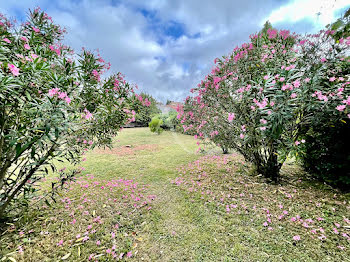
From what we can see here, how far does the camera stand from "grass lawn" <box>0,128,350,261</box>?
153 centimetres

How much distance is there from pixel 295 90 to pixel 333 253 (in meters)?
A: 1.83

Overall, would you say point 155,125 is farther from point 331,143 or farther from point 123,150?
point 331,143

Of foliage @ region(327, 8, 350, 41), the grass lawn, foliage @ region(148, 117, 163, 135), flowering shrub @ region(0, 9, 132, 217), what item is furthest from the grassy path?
foliage @ region(148, 117, 163, 135)

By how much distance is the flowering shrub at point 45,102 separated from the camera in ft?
3.74

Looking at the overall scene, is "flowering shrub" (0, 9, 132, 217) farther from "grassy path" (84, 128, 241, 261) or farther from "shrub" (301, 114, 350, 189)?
"shrub" (301, 114, 350, 189)

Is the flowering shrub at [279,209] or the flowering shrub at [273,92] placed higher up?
the flowering shrub at [273,92]

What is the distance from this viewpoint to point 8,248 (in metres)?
1.53

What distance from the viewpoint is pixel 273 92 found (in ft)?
6.83

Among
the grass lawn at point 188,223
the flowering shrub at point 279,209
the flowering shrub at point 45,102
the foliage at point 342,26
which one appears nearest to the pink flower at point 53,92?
the flowering shrub at point 45,102

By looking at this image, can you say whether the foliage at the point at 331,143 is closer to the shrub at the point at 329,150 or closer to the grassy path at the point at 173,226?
the shrub at the point at 329,150

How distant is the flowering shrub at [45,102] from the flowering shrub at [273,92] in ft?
6.44

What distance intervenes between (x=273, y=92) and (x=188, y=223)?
2189 mm

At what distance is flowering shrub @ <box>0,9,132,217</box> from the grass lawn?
586 millimetres

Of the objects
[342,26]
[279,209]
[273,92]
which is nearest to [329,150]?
[279,209]
